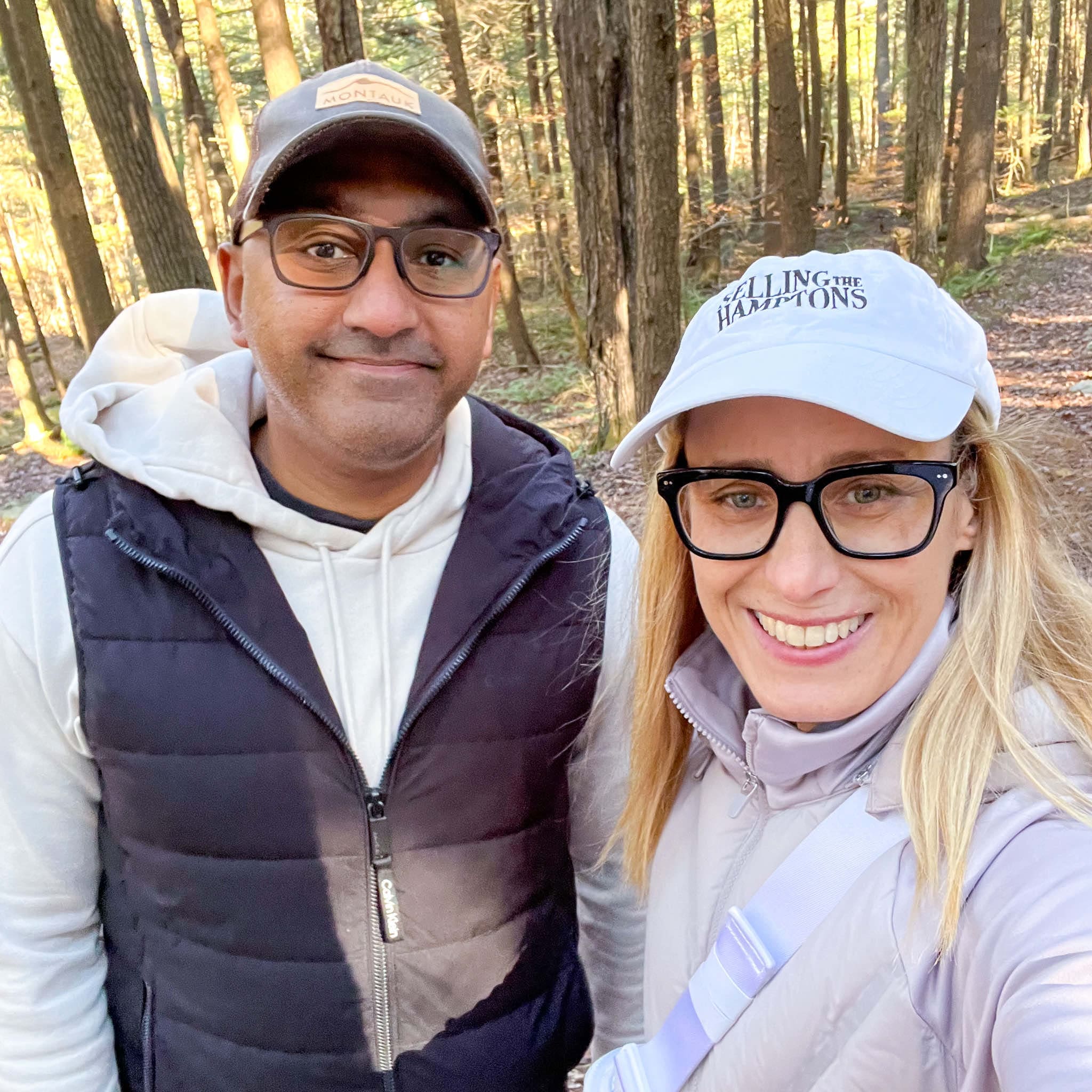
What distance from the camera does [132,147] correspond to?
Result: 747cm

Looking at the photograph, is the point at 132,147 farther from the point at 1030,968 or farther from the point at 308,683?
the point at 1030,968

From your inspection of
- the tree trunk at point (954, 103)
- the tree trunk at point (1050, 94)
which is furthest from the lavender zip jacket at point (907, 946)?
the tree trunk at point (1050, 94)

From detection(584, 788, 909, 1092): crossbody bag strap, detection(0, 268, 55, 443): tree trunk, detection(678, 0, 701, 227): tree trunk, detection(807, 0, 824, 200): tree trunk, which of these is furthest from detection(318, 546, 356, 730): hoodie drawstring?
detection(807, 0, 824, 200): tree trunk

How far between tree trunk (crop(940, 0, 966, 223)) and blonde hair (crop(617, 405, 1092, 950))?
22.0 m

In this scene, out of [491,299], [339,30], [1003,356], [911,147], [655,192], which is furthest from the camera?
[911,147]

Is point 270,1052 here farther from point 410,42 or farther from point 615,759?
point 410,42

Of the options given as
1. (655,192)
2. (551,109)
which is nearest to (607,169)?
(655,192)

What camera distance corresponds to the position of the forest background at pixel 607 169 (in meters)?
7.13

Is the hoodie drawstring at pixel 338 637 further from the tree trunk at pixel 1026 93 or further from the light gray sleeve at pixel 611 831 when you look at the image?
the tree trunk at pixel 1026 93

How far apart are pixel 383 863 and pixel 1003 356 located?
11.9 meters

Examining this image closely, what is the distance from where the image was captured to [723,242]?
21.5 metres

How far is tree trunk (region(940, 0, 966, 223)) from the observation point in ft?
68.1

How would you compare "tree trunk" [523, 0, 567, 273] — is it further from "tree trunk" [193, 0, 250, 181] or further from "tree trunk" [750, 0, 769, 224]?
"tree trunk" [750, 0, 769, 224]

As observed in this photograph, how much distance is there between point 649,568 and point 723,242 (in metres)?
21.7
